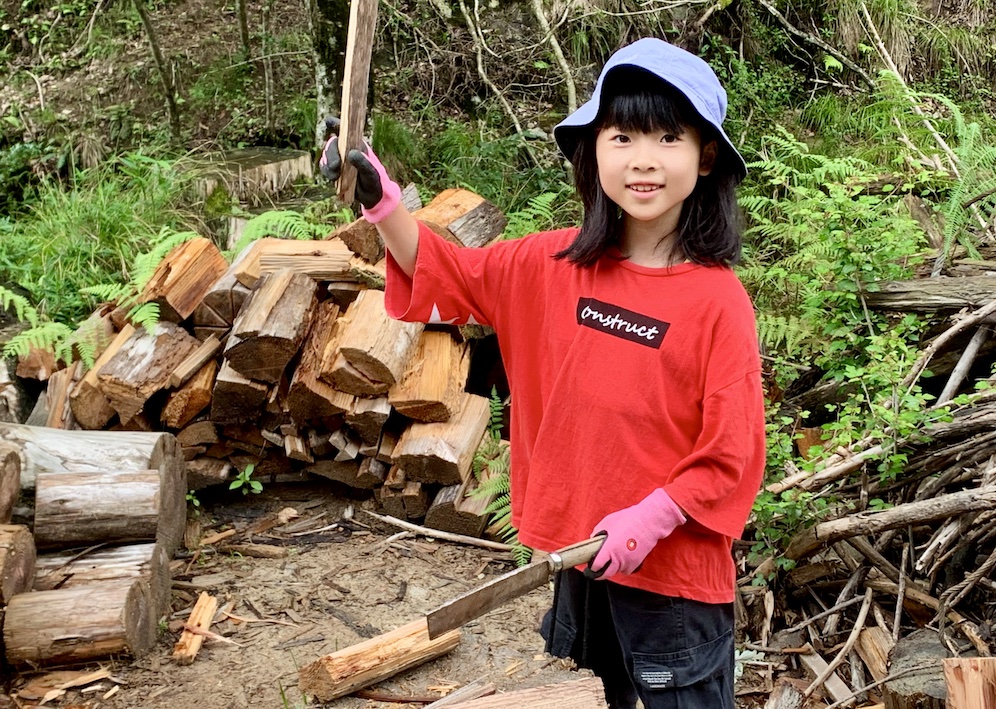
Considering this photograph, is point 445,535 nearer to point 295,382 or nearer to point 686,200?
point 295,382

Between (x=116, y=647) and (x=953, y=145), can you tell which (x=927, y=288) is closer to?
(x=953, y=145)

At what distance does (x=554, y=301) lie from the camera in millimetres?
2066

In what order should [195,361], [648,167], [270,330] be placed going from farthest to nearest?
[195,361] → [270,330] → [648,167]

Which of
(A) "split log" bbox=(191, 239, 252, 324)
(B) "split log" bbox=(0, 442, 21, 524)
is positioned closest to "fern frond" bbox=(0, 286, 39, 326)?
(A) "split log" bbox=(191, 239, 252, 324)

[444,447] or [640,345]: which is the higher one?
[640,345]

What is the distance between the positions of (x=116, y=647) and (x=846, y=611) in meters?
2.76

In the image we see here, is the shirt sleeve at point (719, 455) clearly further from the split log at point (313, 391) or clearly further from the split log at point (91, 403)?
the split log at point (91, 403)

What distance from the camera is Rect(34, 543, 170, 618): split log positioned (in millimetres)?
3426

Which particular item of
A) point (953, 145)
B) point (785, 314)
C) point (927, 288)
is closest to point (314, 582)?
point (785, 314)

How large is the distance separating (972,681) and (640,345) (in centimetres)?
114

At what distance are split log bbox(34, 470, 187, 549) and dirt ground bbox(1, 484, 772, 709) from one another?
408 mm

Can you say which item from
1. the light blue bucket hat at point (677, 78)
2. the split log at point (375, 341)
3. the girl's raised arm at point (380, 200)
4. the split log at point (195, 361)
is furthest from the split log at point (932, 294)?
the split log at point (195, 361)

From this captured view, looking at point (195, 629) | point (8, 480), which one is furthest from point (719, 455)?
point (8, 480)

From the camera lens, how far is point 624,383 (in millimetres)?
1924
